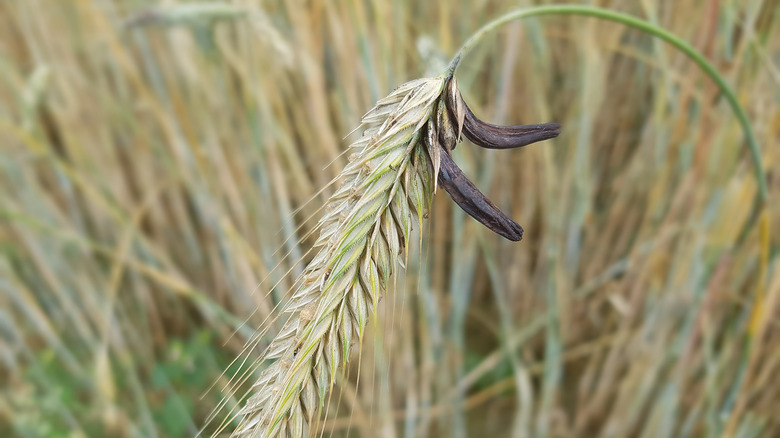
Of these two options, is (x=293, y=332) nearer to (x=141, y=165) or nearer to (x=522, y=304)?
(x=522, y=304)

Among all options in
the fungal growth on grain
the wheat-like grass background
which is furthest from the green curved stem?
the wheat-like grass background

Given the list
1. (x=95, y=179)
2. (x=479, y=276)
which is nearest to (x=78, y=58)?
(x=95, y=179)

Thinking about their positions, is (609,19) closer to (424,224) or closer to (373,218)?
(373,218)

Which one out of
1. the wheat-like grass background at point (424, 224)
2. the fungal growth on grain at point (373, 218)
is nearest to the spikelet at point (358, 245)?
the fungal growth on grain at point (373, 218)

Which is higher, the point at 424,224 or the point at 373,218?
the point at 373,218

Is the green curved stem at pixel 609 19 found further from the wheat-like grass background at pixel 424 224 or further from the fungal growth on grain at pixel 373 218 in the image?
the wheat-like grass background at pixel 424 224

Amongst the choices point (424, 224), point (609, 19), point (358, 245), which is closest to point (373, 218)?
point (358, 245)
